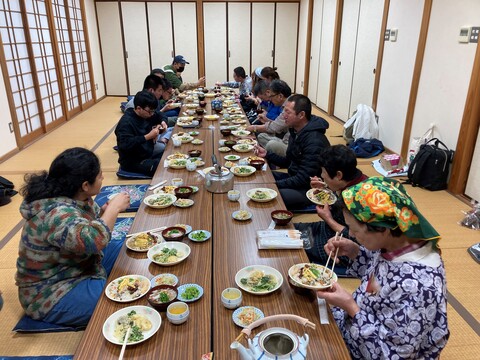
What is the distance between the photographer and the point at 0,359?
2.00 m

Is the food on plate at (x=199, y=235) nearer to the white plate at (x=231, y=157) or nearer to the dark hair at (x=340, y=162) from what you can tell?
the dark hair at (x=340, y=162)

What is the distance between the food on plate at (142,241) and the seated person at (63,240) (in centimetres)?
13

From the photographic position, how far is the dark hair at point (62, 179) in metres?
1.86

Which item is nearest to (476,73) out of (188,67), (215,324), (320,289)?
(320,289)

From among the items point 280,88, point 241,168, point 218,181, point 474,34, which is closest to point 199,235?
point 218,181

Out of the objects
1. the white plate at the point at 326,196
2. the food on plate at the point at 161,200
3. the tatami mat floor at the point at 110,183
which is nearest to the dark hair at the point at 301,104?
the white plate at the point at 326,196

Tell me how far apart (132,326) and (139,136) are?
2971 millimetres

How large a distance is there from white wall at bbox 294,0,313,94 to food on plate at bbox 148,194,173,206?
873 cm

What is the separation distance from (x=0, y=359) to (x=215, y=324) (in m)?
1.38

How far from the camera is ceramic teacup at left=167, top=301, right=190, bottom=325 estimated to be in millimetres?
1426

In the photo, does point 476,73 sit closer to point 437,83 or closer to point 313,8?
point 437,83

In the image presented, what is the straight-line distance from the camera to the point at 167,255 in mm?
1877

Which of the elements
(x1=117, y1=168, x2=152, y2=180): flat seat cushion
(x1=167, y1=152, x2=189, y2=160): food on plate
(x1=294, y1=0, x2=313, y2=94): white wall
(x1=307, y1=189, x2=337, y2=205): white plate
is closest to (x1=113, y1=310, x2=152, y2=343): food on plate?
(x1=307, y1=189, x2=337, y2=205): white plate

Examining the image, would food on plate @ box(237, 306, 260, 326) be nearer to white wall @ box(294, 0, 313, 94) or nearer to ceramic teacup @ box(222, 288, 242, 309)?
ceramic teacup @ box(222, 288, 242, 309)
